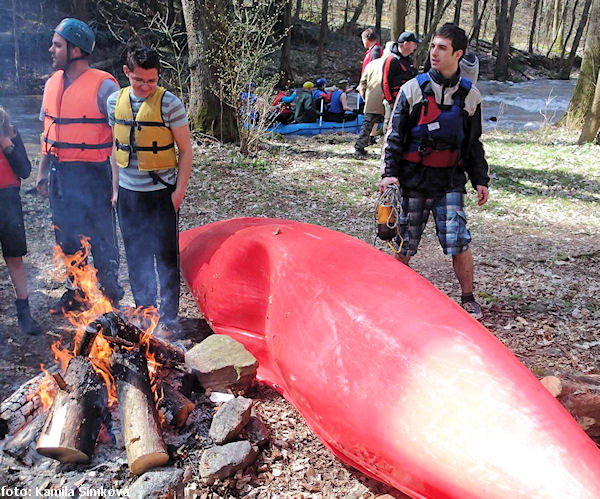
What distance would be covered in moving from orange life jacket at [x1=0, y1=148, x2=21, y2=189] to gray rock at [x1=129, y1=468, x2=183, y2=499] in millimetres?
Result: 2309

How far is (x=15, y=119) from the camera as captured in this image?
11703 mm

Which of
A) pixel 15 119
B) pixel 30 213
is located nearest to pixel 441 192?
pixel 30 213

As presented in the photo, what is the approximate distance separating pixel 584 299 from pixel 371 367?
9.78 ft

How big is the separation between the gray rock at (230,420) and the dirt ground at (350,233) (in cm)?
16

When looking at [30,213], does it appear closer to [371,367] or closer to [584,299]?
[371,367]

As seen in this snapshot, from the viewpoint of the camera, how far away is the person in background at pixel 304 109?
446 inches

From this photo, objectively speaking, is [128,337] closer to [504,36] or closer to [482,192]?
[482,192]

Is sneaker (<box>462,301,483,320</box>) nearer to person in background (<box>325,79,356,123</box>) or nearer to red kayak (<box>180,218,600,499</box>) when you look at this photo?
red kayak (<box>180,218,600,499</box>)

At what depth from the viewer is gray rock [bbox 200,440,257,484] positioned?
238 centimetres

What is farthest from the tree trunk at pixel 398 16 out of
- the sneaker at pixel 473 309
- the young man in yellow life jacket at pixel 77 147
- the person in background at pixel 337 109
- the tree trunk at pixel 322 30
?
the tree trunk at pixel 322 30

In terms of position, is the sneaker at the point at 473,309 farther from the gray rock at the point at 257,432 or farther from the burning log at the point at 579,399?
the gray rock at the point at 257,432

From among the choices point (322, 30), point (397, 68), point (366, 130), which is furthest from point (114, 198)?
point (322, 30)

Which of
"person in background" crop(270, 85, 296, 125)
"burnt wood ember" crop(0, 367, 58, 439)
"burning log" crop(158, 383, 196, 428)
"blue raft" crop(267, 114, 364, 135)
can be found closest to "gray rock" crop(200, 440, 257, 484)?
"burning log" crop(158, 383, 196, 428)

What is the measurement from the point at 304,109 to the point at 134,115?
849 cm
